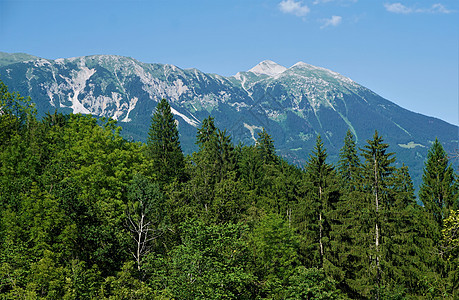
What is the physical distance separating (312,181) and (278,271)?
9.97m

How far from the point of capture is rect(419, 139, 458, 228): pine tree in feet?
108

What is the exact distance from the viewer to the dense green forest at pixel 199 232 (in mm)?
23172

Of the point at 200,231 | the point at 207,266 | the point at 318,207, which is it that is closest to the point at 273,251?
the point at 318,207

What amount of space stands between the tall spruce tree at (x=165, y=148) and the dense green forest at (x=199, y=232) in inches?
429

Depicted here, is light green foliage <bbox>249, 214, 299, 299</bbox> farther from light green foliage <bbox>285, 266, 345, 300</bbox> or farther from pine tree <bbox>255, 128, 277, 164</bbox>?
pine tree <bbox>255, 128, 277, 164</bbox>

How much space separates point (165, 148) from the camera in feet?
183

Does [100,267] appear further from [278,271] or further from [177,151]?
[177,151]

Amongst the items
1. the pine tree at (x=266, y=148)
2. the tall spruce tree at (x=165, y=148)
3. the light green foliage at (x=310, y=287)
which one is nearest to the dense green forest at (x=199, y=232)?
the light green foliage at (x=310, y=287)

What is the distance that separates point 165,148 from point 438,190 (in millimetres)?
35201

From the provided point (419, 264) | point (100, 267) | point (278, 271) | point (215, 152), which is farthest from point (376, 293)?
point (215, 152)

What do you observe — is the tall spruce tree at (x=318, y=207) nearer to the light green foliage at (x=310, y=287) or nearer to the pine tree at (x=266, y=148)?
the light green foliage at (x=310, y=287)

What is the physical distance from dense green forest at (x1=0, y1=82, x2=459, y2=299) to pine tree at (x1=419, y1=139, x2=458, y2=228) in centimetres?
10

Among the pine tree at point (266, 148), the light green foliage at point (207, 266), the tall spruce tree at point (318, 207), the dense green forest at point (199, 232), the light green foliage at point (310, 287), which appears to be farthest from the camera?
the pine tree at point (266, 148)

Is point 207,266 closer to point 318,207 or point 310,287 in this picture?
point 310,287
